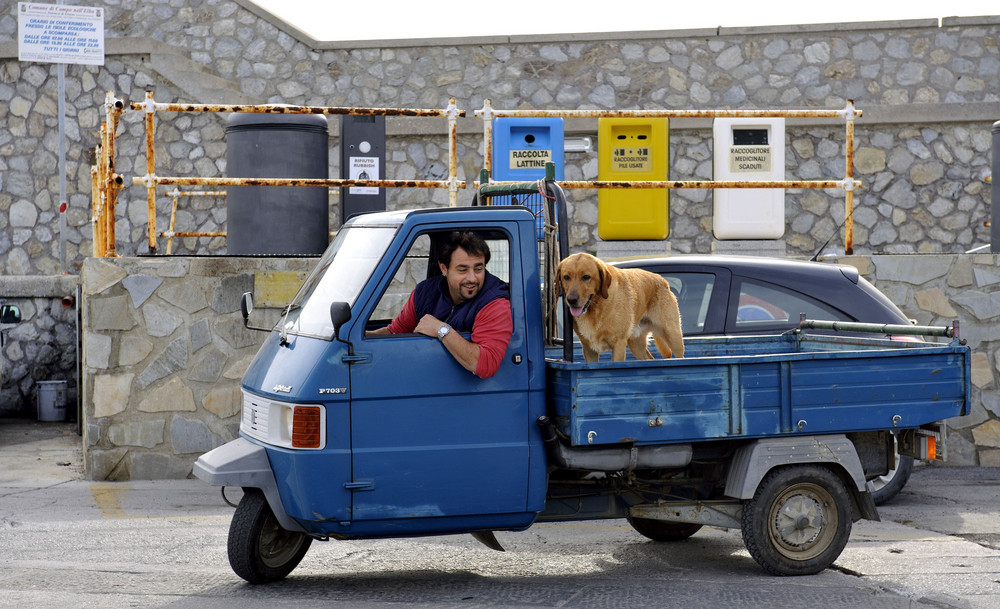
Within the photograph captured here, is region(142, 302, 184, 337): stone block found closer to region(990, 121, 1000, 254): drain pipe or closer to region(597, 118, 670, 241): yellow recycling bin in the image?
region(597, 118, 670, 241): yellow recycling bin

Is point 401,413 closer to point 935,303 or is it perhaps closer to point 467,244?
point 467,244

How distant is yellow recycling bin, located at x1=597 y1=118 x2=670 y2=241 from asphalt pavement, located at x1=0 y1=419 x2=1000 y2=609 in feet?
11.2

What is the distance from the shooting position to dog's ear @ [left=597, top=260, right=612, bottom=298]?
5.32m

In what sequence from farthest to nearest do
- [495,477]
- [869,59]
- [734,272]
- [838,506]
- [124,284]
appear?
[869,59] → [124,284] → [734,272] → [838,506] → [495,477]

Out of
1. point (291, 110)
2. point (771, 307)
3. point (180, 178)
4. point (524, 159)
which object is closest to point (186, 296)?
point (180, 178)

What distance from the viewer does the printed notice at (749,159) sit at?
10.3m

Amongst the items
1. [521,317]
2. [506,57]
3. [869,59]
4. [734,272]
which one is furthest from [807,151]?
[521,317]

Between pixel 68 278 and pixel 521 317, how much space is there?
8648mm

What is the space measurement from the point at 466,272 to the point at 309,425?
1.03m

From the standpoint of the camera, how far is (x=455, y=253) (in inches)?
206

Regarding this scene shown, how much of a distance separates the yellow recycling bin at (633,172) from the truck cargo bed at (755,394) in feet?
14.9

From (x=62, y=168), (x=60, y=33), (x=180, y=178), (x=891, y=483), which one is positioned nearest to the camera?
(x=891, y=483)

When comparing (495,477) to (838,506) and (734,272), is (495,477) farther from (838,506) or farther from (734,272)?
(734,272)

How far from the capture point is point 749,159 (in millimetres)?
10297
